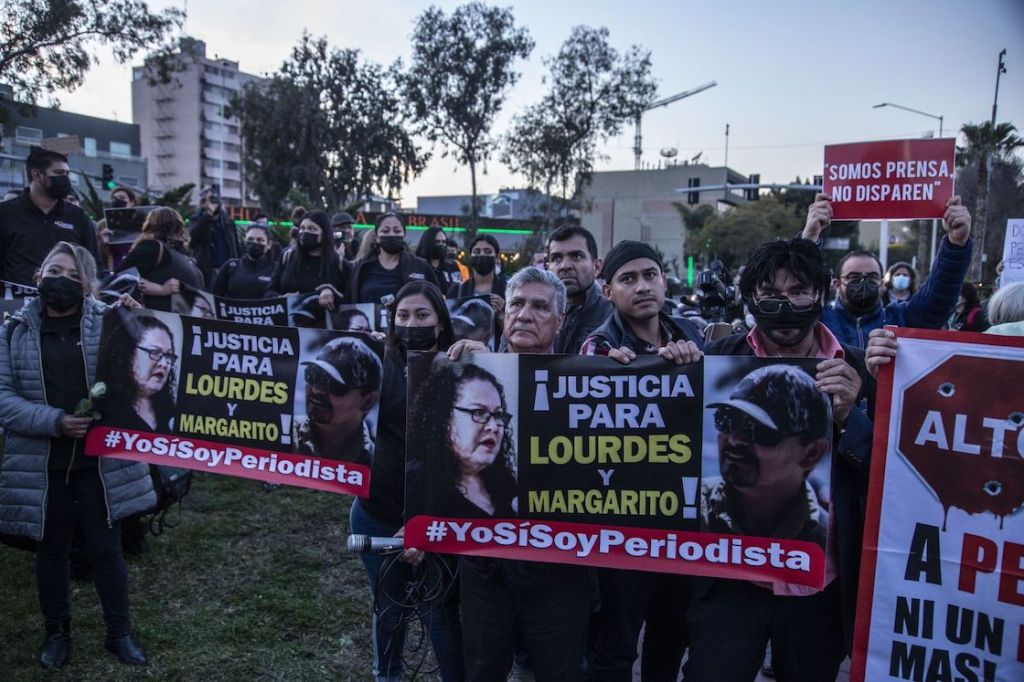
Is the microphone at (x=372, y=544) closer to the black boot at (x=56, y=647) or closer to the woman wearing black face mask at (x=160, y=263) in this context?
the black boot at (x=56, y=647)

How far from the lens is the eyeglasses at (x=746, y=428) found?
2654 millimetres

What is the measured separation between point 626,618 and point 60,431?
2.93 metres

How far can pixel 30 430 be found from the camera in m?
3.59

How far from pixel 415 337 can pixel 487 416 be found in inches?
24.5

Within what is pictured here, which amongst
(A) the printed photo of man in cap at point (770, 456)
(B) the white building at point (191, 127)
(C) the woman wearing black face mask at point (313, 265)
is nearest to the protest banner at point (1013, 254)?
(A) the printed photo of man in cap at point (770, 456)

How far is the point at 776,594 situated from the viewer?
255 centimetres

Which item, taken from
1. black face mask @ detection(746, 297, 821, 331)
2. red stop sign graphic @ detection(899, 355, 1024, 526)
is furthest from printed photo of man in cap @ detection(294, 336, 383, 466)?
red stop sign graphic @ detection(899, 355, 1024, 526)

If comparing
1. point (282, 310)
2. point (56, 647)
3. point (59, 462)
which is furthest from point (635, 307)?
point (282, 310)

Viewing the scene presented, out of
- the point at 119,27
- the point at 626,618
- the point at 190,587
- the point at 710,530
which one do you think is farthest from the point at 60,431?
the point at 119,27

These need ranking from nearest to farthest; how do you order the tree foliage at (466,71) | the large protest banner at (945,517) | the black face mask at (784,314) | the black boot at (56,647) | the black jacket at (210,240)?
the large protest banner at (945,517), the black face mask at (784,314), the black boot at (56,647), the black jacket at (210,240), the tree foliage at (466,71)

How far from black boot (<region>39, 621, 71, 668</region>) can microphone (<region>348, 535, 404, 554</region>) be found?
2154 mm

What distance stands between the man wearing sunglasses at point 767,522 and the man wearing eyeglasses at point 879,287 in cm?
64

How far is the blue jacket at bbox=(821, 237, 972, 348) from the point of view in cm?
345

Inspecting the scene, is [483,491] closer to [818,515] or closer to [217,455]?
[818,515]
